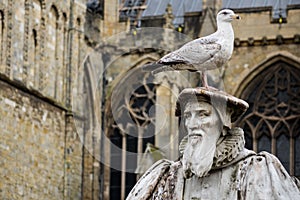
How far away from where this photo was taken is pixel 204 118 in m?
6.69

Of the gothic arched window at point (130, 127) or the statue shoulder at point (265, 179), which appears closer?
the statue shoulder at point (265, 179)

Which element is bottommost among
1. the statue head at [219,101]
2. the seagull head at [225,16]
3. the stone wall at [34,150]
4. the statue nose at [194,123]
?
the statue nose at [194,123]

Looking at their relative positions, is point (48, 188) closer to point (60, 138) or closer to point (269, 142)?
point (60, 138)

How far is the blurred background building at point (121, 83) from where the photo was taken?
29.7 m

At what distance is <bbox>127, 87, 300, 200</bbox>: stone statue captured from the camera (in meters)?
6.53

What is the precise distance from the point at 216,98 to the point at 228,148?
261 millimetres

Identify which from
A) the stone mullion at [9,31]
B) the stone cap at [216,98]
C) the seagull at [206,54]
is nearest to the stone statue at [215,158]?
the stone cap at [216,98]

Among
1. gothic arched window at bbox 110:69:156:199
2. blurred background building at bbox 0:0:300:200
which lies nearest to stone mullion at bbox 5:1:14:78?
blurred background building at bbox 0:0:300:200

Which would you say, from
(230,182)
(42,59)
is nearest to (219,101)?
(230,182)

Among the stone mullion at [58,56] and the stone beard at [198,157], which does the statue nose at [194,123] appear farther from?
the stone mullion at [58,56]

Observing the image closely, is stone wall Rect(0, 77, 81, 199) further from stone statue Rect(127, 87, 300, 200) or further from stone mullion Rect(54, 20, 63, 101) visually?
stone statue Rect(127, 87, 300, 200)

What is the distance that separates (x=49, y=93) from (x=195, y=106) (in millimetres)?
23725

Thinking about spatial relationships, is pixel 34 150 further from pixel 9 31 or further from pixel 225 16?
pixel 225 16

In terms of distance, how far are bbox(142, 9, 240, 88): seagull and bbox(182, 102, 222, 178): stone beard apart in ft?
1.39
